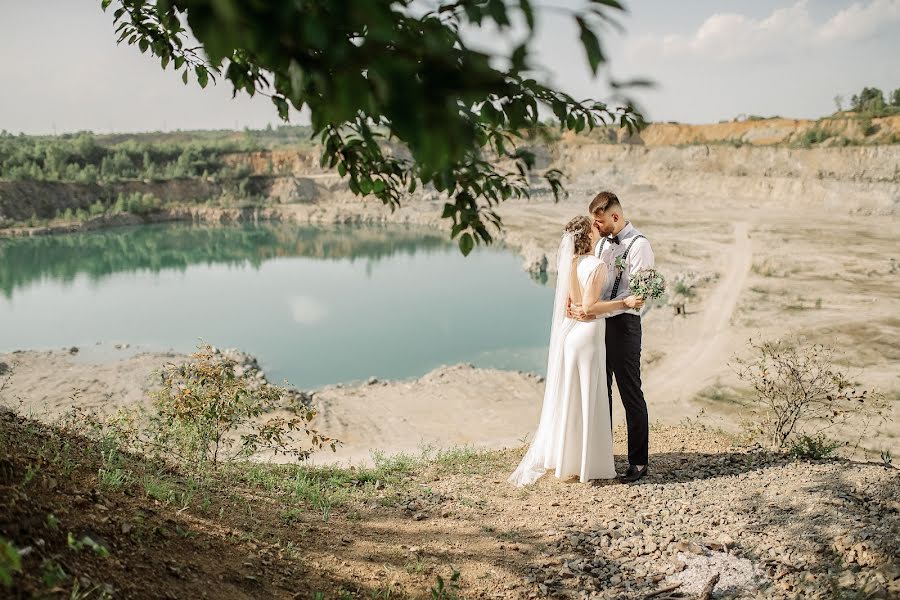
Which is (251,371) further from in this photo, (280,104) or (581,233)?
(280,104)

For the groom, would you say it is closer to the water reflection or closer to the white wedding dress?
the white wedding dress

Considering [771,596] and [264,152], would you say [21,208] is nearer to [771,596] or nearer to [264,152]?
[264,152]

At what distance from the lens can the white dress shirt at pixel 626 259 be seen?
5598 millimetres

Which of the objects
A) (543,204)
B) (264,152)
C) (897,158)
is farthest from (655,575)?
(264,152)

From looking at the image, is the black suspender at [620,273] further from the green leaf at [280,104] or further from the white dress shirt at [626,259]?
the green leaf at [280,104]

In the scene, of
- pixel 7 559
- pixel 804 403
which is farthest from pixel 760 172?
pixel 7 559

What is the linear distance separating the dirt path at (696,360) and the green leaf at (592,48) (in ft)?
37.1

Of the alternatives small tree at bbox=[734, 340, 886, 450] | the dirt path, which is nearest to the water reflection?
the dirt path

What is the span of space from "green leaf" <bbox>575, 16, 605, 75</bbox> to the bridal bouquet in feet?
12.5

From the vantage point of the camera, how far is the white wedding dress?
5.73m

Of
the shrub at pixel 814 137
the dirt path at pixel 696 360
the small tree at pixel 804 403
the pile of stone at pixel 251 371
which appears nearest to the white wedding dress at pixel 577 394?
the small tree at pixel 804 403

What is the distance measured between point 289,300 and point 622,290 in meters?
23.7

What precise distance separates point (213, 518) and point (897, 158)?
148ft

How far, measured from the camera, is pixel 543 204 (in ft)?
164
